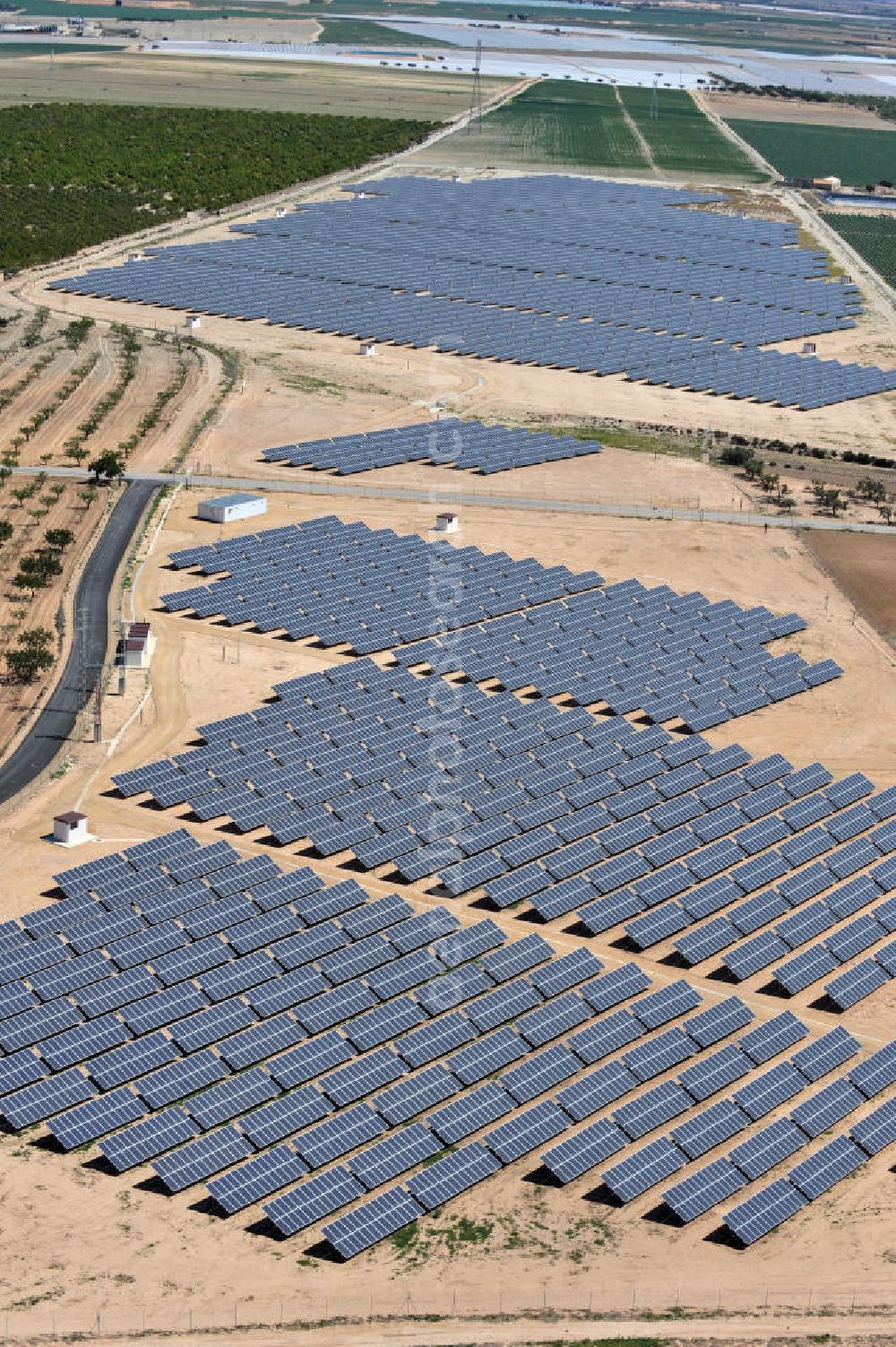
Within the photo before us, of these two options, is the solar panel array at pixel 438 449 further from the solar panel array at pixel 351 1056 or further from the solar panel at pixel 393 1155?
the solar panel at pixel 393 1155

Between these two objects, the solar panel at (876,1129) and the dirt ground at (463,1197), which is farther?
the solar panel at (876,1129)

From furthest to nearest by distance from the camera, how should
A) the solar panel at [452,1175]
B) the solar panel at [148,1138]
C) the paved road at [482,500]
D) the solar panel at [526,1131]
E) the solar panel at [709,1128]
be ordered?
the paved road at [482,500]
the solar panel at [709,1128]
the solar panel at [526,1131]
the solar panel at [148,1138]
the solar panel at [452,1175]

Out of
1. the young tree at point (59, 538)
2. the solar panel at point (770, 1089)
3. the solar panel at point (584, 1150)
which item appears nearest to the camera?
the solar panel at point (584, 1150)

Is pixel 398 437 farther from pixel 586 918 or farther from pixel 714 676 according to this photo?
pixel 586 918

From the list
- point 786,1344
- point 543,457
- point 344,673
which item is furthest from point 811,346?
point 786,1344

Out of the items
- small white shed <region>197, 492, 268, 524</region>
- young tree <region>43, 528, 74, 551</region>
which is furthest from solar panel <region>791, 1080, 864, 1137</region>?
small white shed <region>197, 492, 268, 524</region>

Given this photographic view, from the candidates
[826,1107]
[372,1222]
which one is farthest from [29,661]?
[826,1107]

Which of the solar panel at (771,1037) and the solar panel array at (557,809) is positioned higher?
the solar panel array at (557,809)

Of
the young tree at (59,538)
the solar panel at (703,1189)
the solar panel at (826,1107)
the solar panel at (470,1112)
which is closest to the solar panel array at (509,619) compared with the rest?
the young tree at (59,538)

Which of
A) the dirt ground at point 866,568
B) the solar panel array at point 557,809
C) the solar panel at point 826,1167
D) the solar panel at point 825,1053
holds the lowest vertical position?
the solar panel at point 826,1167
